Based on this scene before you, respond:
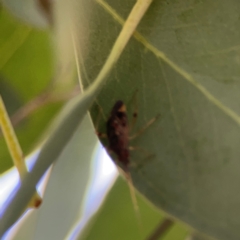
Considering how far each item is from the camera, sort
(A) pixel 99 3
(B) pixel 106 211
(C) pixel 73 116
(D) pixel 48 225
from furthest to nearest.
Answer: (B) pixel 106 211
(D) pixel 48 225
(A) pixel 99 3
(C) pixel 73 116

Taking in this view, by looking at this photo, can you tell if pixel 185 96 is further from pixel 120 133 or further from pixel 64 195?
pixel 64 195

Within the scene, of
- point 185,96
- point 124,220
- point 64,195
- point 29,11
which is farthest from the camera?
point 124,220

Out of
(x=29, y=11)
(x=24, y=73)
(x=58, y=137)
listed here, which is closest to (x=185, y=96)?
(x=58, y=137)

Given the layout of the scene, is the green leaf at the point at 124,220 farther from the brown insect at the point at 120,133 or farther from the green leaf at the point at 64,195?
the brown insect at the point at 120,133

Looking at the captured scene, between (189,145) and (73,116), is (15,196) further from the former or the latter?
(189,145)

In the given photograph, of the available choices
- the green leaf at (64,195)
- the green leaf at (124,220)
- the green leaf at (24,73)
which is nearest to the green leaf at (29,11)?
the green leaf at (24,73)

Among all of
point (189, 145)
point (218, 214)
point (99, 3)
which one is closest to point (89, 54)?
point (99, 3)
